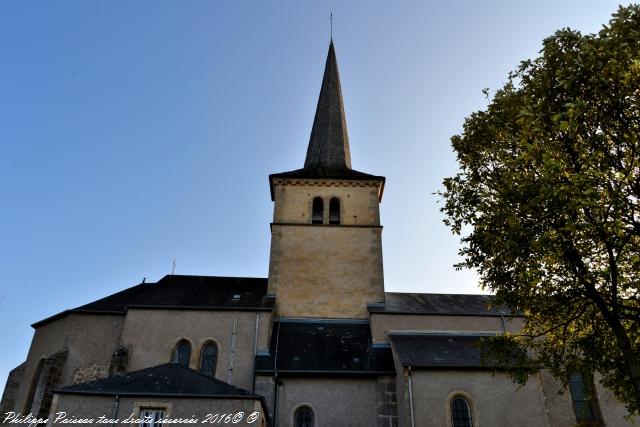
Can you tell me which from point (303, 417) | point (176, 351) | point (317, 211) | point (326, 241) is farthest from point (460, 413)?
point (317, 211)

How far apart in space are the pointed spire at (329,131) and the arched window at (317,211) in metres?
2.39

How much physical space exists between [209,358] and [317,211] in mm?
8768

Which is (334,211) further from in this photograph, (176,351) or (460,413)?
(460,413)

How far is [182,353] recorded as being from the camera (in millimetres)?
18328

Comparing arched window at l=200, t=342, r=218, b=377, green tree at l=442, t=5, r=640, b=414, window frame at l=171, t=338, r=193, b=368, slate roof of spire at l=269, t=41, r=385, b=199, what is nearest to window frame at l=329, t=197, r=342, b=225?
slate roof of spire at l=269, t=41, r=385, b=199

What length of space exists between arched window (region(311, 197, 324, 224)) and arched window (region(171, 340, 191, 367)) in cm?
818

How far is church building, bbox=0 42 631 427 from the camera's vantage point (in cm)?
1368

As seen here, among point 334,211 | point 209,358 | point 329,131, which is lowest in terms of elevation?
point 209,358

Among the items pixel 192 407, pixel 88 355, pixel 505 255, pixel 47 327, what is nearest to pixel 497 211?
pixel 505 255

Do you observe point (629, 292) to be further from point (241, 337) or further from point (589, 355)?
point (241, 337)

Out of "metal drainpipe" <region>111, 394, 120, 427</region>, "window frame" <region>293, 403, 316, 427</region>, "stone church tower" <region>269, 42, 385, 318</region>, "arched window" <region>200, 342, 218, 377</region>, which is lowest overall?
"metal drainpipe" <region>111, 394, 120, 427</region>

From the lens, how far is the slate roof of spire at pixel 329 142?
24.1 meters

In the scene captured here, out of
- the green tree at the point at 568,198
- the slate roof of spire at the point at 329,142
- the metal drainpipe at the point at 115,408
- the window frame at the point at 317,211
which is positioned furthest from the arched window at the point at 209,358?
the green tree at the point at 568,198

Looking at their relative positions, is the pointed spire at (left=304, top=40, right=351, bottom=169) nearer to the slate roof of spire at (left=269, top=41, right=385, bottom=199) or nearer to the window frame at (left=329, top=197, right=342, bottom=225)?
the slate roof of spire at (left=269, top=41, right=385, bottom=199)
